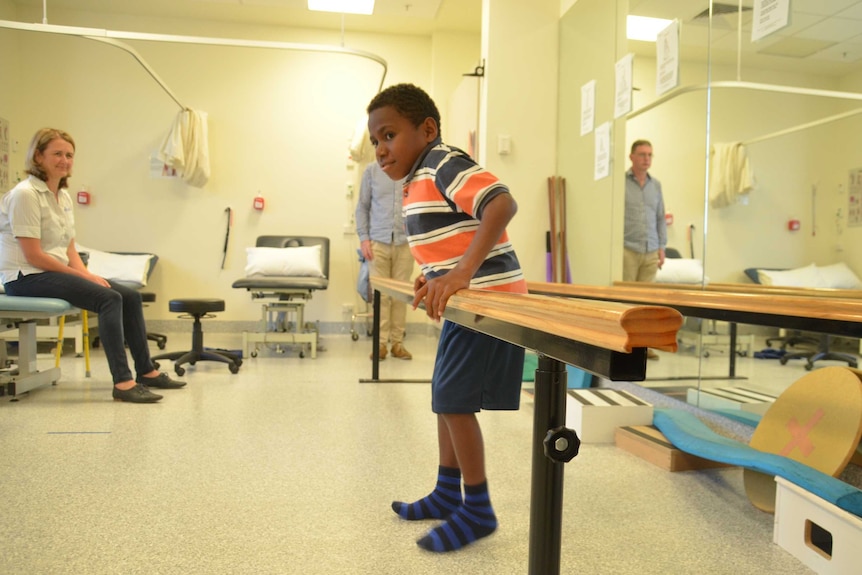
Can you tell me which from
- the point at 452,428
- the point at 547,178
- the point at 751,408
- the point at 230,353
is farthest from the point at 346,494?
the point at 547,178

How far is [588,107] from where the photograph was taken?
146 inches

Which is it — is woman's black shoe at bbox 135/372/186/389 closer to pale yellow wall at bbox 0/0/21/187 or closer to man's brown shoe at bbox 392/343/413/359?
man's brown shoe at bbox 392/343/413/359

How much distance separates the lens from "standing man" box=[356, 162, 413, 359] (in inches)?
174

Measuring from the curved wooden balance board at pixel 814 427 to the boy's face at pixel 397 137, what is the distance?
128 centimetres

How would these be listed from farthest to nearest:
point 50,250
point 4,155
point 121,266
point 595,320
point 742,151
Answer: point 4,155 → point 121,266 → point 50,250 → point 742,151 → point 595,320

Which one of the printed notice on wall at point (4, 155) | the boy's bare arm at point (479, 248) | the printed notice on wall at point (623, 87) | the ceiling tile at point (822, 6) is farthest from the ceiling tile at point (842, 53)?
the printed notice on wall at point (4, 155)

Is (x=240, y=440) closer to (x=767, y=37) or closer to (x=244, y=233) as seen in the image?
(x=767, y=37)

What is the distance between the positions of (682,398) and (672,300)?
152 cm

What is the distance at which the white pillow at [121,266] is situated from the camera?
5128 millimetres

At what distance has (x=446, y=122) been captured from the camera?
588 cm

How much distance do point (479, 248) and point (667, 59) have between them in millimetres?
2231

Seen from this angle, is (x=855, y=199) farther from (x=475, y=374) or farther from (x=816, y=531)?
(x=475, y=374)

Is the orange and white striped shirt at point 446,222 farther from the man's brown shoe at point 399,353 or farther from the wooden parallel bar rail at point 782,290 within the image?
the man's brown shoe at point 399,353

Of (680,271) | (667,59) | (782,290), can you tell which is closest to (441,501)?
(782,290)
